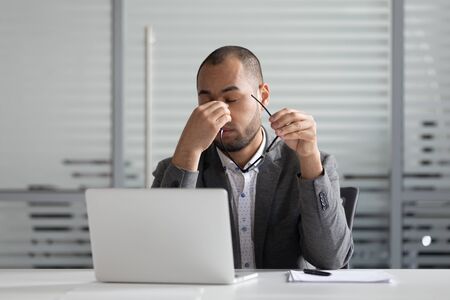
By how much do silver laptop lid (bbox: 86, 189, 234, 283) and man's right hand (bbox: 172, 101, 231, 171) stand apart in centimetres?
56

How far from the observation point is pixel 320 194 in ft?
8.25

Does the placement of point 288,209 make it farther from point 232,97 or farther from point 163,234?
point 163,234

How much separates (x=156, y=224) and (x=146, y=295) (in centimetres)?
17

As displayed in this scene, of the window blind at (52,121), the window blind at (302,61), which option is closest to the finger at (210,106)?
the window blind at (302,61)

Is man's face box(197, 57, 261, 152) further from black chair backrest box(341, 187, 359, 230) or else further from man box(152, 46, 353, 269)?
black chair backrest box(341, 187, 359, 230)

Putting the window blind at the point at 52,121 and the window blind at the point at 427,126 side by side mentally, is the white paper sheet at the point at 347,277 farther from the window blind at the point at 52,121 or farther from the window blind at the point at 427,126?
the window blind at the point at 52,121

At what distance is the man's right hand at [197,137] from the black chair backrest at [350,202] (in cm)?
47

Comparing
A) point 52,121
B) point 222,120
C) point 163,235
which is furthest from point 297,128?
point 52,121

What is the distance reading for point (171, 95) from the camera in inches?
183

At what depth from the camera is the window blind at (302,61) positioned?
4602 millimetres

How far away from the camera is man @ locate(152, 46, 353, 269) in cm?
254

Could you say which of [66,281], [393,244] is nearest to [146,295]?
[66,281]

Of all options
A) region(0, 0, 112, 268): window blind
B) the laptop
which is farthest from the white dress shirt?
region(0, 0, 112, 268): window blind

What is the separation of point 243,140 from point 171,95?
6.14 feet
